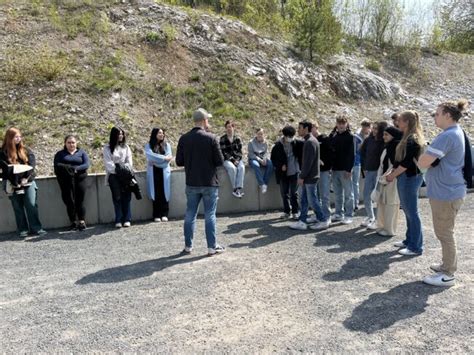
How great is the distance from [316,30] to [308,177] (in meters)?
12.1

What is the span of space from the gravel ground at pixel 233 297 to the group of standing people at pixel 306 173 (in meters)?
0.50

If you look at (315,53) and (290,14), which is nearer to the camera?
(315,53)

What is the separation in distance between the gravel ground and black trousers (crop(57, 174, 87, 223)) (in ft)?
2.37

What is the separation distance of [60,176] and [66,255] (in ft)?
→ 6.22

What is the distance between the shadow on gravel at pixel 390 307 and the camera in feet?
13.7

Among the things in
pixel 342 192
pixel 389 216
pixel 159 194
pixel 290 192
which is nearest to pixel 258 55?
pixel 290 192

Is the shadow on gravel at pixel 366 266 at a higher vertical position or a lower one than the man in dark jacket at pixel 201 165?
lower

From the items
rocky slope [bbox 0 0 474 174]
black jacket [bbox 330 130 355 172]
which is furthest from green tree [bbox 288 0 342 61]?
black jacket [bbox 330 130 355 172]

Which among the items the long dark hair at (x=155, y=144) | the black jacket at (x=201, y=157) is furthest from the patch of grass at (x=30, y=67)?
the black jacket at (x=201, y=157)

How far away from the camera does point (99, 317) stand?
175 inches

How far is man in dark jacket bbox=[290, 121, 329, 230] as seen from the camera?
732 centimetres

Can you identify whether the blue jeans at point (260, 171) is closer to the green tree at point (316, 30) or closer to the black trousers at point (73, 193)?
the black trousers at point (73, 193)

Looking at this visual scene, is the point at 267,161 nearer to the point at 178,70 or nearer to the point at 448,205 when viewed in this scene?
the point at 448,205

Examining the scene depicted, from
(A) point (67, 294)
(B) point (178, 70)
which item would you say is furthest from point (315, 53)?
(A) point (67, 294)
